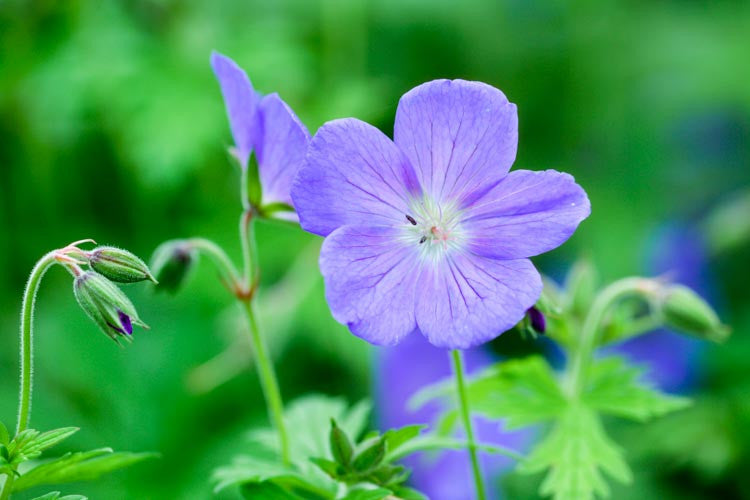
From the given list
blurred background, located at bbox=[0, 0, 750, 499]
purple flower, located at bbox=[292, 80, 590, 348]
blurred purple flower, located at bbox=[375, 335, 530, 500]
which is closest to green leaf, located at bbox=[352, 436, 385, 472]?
purple flower, located at bbox=[292, 80, 590, 348]

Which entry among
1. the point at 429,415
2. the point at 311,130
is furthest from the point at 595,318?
the point at 311,130

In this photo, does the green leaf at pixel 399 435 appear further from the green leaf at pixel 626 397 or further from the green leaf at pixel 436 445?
the green leaf at pixel 626 397

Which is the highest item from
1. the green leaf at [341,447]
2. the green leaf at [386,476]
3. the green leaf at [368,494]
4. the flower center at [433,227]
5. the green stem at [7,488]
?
the flower center at [433,227]

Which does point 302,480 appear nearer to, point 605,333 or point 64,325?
point 605,333

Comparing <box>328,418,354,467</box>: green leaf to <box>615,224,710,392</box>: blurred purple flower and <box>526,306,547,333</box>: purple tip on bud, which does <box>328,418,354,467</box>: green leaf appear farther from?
<box>615,224,710,392</box>: blurred purple flower

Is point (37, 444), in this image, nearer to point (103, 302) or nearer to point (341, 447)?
point (103, 302)

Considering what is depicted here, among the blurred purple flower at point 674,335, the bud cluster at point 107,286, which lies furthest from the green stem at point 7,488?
the blurred purple flower at point 674,335
